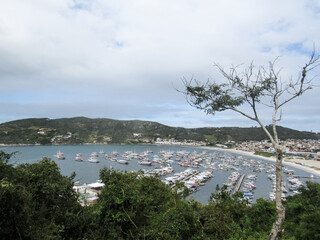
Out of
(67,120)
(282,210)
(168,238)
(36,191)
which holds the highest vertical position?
(67,120)

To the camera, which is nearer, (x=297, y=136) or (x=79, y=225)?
(x=79, y=225)

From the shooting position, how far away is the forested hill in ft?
316

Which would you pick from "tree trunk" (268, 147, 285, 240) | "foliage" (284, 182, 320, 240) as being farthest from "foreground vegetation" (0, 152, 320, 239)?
"tree trunk" (268, 147, 285, 240)

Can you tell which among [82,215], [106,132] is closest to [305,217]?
[82,215]

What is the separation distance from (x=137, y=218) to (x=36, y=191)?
3428 millimetres

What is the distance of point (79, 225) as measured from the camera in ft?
20.5

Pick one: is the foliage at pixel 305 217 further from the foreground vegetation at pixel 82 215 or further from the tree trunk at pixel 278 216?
the tree trunk at pixel 278 216

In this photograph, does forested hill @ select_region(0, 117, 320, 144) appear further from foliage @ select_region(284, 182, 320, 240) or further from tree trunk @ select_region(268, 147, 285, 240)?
tree trunk @ select_region(268, 147, 285, 240)

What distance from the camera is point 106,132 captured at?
117 m

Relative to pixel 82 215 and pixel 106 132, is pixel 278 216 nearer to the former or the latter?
pixel 82 215

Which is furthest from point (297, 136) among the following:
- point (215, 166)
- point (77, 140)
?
point (77, 140)

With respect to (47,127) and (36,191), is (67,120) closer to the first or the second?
(47,127)

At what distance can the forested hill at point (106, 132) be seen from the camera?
96.2 m

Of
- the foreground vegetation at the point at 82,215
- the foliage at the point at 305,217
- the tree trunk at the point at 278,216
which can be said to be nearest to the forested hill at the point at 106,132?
the foliage at the point at 305,217
